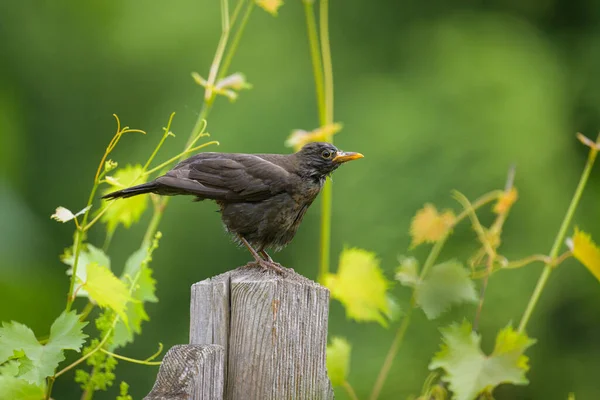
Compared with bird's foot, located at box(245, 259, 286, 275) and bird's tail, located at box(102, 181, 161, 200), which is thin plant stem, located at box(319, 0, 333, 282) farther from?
bird's tail, located at box(102, 181, 161, 200)

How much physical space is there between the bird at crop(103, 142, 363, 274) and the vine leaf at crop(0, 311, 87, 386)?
2.01 feet

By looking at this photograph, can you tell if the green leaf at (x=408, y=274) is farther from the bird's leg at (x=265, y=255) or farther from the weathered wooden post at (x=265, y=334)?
the weathered wooden post at (x=265, y=334)

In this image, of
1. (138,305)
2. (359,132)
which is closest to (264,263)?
(138,305)

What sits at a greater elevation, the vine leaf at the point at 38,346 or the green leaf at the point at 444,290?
the green leaf at the point at 444,290

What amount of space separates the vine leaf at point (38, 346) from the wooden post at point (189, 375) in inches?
9.5

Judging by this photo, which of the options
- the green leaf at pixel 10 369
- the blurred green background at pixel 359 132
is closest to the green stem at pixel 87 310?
the green leaf at pixel 10 369

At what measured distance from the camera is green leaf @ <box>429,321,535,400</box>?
2.35m

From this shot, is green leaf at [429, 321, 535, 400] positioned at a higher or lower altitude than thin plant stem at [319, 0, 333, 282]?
lower

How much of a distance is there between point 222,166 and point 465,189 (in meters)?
3.11

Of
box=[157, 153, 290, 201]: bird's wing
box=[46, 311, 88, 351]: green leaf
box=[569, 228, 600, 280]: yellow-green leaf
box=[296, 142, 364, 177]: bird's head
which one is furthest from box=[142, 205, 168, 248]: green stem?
box=[569, 228, 600, 280]: yellow-green leaf

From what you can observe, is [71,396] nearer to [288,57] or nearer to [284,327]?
[288,57]

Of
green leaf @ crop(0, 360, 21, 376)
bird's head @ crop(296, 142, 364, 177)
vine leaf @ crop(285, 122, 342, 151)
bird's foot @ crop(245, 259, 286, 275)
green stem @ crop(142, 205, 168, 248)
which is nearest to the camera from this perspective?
green leaf @ crop(0, 360, 21, 376)

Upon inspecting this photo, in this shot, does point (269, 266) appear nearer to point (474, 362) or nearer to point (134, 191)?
point (134, 191)

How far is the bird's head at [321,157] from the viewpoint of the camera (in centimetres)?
297
